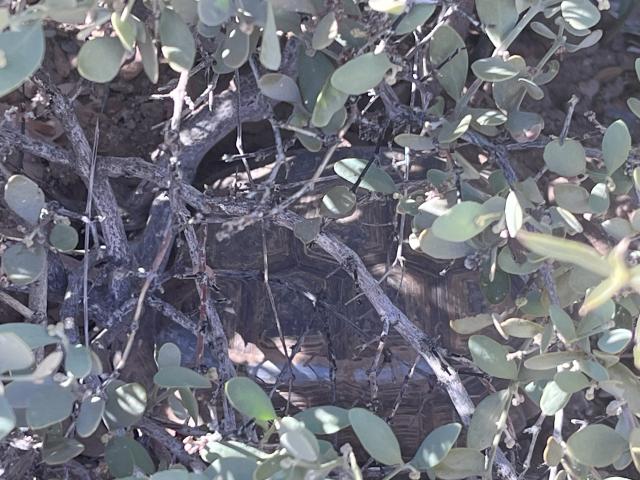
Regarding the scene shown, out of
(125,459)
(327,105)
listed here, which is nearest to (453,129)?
(327,105)

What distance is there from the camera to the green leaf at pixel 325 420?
0.88 m

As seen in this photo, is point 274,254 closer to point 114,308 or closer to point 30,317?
point 114,308

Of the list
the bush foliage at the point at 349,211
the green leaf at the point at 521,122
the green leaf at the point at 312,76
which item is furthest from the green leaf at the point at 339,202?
the green leaf at the point at 521,122

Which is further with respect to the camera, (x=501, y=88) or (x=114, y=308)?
(x=114, y=308)

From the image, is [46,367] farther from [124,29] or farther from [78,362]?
[124,29]

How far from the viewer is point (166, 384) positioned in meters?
0.90

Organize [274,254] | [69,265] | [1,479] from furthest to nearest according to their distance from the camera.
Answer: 1. [274,254]
2. [69,265]
3. [1,479]

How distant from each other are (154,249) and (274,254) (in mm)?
260

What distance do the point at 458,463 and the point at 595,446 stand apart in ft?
0.54

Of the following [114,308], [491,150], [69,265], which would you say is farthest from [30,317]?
[491,150]

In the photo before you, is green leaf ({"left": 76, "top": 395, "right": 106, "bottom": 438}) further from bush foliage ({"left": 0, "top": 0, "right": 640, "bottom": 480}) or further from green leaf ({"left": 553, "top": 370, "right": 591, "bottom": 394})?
green leaf ({"left": 553, "top": 370, "right": 591, "bottom": 394})

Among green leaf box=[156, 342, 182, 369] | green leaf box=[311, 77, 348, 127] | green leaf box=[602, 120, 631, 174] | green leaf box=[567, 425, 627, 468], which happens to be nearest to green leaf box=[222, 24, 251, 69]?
green leaf box=[311, 77, 348, 127]

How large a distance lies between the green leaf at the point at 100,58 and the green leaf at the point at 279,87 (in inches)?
7.3

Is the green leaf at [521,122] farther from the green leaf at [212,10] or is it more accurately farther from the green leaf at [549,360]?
the green leaf at [212,10]
